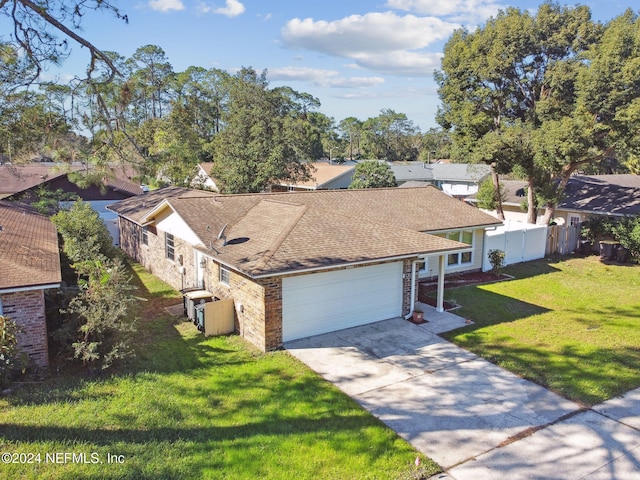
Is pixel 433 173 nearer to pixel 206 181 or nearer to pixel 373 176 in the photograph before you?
pixel 373 176

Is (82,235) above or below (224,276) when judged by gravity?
above

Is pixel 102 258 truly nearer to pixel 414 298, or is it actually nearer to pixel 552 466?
pixel 414 298

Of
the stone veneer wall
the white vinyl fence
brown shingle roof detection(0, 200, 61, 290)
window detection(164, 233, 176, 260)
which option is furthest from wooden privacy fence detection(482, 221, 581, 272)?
brown shingle roof detection(0, 200, 61, 290)

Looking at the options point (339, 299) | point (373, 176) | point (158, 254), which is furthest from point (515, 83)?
point (158, 254)

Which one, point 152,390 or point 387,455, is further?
point 152,390

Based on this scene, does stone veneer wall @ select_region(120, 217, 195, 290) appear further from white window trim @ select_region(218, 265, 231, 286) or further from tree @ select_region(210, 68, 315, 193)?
tree @ select_region(210, 68, 315, 193)

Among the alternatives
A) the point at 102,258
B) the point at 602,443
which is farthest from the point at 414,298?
the point at 102,258

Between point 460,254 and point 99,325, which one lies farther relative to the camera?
point 460,254
